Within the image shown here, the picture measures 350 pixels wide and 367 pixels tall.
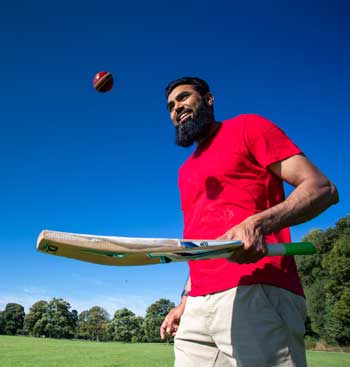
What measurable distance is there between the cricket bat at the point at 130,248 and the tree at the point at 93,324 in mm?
108329

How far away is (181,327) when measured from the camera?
323 centimetres

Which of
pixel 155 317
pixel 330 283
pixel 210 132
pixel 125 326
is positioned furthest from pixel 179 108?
pixel 125 326

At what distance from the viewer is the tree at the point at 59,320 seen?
101 metres

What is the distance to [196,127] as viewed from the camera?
3656mm

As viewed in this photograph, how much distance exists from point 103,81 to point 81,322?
119m

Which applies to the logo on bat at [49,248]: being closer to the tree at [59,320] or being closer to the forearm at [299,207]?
the forearm at [299,207]

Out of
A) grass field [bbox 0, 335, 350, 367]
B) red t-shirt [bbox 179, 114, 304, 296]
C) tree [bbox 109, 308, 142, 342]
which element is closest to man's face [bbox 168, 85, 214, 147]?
red t-shirt [bbox 179, 114, 304, 296]

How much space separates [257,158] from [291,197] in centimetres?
51

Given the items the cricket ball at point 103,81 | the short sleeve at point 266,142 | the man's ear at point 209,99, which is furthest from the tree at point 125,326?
the short sleeve at point 266,142

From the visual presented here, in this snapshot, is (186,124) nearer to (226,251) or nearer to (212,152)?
(212,152)

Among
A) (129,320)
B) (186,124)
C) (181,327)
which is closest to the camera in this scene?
(181,327)

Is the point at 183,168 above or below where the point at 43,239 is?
above

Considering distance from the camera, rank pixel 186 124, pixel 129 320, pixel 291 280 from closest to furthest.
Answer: pixel 291 280 < pixel 186 124 < pixel 129 320

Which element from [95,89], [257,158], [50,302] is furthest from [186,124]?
[50,302]
